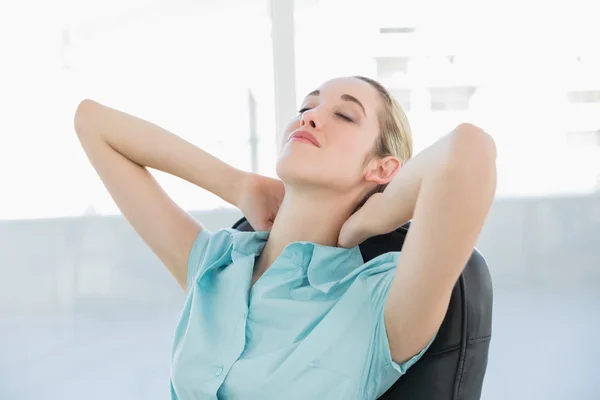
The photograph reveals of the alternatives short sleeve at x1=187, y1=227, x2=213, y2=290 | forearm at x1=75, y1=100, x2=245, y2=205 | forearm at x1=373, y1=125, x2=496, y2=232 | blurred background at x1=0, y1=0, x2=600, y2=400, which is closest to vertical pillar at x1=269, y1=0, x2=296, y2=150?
blurred background at x1=0, y1=0, x2=600, y2=400

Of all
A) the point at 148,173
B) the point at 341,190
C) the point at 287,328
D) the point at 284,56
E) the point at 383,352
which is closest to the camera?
the point at 383,352

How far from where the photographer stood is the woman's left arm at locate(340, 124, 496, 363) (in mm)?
850

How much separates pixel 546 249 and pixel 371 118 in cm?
154

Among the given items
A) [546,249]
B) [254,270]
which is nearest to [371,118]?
[254,270]

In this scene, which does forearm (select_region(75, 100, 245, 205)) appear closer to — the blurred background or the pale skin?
the pale skin

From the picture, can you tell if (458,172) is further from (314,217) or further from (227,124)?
(227,124)

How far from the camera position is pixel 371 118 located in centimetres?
131

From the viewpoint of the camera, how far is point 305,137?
1250 millimetres

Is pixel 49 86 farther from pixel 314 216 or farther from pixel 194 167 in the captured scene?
pixel 314 216

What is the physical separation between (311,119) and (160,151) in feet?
1.37

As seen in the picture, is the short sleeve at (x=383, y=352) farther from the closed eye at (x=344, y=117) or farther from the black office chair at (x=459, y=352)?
the closed eye at (x=344, y=117)

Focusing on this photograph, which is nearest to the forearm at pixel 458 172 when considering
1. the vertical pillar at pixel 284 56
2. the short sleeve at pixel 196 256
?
the short sleeve at pixel 196 256

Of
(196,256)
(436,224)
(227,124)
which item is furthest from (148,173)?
(227,124)

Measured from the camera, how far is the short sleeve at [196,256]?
140 cm
